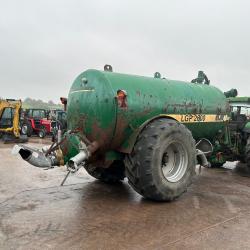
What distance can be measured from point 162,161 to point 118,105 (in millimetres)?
1310

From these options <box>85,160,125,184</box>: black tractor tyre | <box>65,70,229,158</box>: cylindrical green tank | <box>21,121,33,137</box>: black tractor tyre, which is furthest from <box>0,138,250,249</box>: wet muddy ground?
<box>21,121,33,137</box>: black tractor tyre

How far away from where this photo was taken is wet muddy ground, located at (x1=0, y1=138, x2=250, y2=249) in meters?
4.20

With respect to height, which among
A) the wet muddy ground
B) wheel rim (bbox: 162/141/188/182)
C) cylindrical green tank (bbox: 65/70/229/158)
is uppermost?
cylindrical green tank (bbox: 65/70/229/158)

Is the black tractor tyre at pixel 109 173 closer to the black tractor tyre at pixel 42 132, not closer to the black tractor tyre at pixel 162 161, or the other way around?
the black tractor tyre at pixel 162 161

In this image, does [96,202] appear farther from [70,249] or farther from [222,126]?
[222,126]

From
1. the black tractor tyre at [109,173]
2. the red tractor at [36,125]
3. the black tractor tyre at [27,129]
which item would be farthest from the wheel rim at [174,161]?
the black tractor tyre at [27,129]

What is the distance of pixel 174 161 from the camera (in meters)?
6.46

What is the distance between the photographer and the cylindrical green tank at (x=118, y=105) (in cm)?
581

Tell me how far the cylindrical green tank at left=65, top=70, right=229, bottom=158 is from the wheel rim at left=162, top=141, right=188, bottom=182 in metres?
0.58

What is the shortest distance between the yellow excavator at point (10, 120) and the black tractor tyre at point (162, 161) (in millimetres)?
13136

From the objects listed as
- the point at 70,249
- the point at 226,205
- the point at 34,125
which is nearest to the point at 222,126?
the point at 226,205

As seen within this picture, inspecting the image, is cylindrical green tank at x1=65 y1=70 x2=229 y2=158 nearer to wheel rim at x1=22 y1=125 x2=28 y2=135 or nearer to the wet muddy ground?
the wet muddy ground

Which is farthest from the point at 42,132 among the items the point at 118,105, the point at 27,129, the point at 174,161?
the point at 118,105

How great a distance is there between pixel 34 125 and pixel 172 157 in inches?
666
